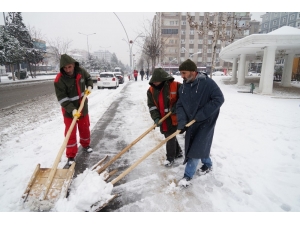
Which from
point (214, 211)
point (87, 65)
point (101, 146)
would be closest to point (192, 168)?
point (214, 211)

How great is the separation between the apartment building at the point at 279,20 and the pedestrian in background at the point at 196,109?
67941 millimetres

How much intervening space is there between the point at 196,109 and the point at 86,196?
1659mm

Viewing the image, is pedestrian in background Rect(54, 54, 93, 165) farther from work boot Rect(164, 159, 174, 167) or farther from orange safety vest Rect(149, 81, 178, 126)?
work boot Rect(164, 159, 174, 167)

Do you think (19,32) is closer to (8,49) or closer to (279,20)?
(8,49)

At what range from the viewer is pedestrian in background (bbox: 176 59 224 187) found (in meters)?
2.35

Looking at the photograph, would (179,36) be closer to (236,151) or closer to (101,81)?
(101,81)

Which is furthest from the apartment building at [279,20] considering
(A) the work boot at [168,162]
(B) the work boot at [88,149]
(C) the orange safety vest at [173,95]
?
(B) the work boot at [88,149]

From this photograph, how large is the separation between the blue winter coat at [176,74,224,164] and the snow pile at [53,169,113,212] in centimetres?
116

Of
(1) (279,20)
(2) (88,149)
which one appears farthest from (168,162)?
(1) (279,20)

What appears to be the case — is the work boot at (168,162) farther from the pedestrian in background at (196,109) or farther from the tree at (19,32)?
the tree at (19,32)

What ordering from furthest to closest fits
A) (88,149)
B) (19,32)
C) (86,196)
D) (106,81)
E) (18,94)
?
(19,32), (106,81), (18,94), (88,149), (86,196)

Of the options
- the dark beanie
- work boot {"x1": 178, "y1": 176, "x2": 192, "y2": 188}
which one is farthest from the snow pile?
the dark beanie

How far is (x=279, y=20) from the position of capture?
59219 millimetres

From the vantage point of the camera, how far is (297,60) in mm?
25688
